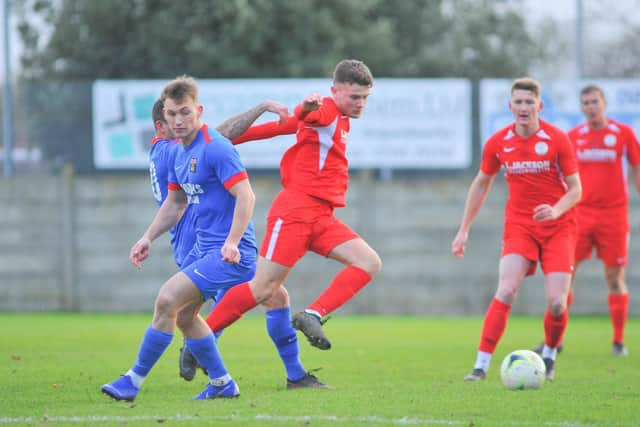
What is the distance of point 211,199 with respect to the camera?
7184mm

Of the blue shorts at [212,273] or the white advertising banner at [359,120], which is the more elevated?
the white advertising banner at [359,120]

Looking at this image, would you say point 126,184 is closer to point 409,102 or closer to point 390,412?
point 409,102

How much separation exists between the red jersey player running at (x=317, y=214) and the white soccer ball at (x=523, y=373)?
3.93ft

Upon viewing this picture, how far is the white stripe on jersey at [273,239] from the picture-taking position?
25.1ft

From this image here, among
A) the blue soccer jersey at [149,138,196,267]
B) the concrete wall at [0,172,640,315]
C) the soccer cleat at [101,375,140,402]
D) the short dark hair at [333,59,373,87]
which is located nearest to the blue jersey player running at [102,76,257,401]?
the soccer cleat at [101,375,140,402]

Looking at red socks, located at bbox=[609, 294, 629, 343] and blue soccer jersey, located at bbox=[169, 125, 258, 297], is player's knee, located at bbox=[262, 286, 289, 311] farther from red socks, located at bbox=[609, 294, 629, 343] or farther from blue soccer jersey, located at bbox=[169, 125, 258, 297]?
red socks, located at bbox=[609, 294, 629, 343]

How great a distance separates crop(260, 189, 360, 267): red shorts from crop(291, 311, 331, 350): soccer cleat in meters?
0.52

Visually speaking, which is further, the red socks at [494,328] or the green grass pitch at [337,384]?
the red socks at [494,328]

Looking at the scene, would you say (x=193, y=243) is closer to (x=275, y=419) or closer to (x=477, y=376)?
(x=275, y=419)

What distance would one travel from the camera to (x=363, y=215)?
17.7 m

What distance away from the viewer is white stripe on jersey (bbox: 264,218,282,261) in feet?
25.1

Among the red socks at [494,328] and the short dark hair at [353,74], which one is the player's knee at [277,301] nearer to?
the short dark hair at [353,74]

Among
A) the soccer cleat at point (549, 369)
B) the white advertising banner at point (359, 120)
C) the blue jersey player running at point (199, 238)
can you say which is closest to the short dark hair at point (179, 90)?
the blue jersey player running at point (199, 238)

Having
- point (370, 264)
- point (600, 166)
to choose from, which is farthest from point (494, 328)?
point (600, 166)
